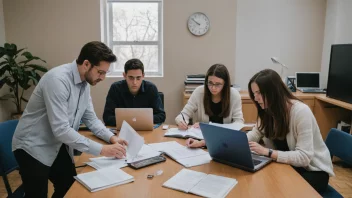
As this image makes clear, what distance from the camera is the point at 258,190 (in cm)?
137

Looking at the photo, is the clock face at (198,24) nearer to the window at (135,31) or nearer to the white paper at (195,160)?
the window at (135,31)

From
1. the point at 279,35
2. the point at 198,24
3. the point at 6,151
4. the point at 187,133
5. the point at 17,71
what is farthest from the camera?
the point at 279,35

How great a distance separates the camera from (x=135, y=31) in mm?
4250

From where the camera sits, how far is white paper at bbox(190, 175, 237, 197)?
1316 mm

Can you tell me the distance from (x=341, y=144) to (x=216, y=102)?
102 centimetres

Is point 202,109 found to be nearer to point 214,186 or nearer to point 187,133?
point 187,133

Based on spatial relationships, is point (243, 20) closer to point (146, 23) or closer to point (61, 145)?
point (146, 23)

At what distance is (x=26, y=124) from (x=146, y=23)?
286 cm

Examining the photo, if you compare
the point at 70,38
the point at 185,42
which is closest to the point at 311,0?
the point at 185,42

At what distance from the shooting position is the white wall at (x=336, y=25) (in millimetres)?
3723

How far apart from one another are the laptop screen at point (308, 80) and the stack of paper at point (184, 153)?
2.72m

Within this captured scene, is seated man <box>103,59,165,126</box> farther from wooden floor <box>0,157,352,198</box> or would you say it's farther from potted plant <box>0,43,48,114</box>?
potted plant <box>0,43,48,114</box>

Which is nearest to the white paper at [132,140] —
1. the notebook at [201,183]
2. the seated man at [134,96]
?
the notebook at [201,183]

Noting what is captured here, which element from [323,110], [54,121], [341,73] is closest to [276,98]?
[54,121]
